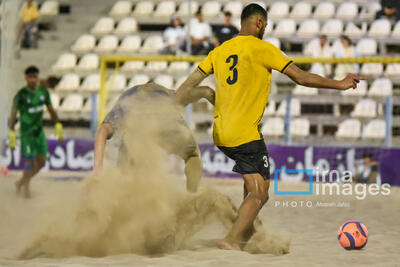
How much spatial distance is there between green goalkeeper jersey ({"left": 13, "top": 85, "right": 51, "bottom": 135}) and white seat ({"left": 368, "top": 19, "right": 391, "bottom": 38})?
7858 mm

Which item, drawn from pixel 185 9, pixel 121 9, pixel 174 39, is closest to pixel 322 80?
pixel 174 39

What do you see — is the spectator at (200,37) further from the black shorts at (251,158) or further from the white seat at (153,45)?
the black shorts at (251,158)

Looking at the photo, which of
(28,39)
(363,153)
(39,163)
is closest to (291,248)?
(39,163)

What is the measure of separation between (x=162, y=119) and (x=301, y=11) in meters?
11.4

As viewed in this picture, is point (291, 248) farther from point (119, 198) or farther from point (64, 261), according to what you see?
point (64, 261)

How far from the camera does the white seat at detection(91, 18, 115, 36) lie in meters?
18.3

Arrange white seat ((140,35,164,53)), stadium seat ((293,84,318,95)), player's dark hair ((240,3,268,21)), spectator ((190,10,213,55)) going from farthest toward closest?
white seat ((140,35,164,53)) < spectator ((190,10,213,55)) < stadium seat ((293,84,318,95)) < player's dark hair ((240,3,268,21))

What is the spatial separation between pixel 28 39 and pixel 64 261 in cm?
1437

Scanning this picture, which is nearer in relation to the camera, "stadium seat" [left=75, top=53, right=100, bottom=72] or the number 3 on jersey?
the number 3 on jersey

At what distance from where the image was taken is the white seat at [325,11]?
1681 centimetres

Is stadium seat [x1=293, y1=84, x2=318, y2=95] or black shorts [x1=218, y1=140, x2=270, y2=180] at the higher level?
stadium seat [x1=293, y1=84, x2=318, y2=95]

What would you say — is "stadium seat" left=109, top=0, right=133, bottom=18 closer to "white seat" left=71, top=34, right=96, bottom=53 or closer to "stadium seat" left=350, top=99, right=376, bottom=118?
"white seat" left=71, top=34, right=96, bottom=53

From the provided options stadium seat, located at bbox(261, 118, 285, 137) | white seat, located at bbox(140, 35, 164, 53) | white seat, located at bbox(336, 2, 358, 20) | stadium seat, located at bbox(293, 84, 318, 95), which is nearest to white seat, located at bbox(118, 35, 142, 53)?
white seat, located at bbox(140, 35, 164, 53)

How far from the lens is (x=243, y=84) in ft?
19.2
